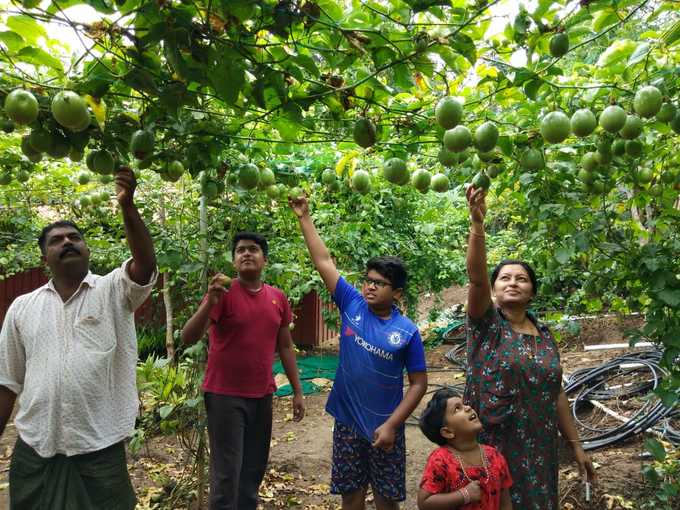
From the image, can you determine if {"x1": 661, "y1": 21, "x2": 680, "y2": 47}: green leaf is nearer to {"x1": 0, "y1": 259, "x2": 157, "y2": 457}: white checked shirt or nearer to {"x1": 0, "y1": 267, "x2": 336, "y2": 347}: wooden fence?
{"x1": 0, "y1": 259, "x2": 157, "y2": 457}: white checked shirt

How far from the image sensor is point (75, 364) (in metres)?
2.08

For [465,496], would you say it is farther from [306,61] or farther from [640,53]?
[640,53]

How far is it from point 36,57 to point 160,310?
327 inches

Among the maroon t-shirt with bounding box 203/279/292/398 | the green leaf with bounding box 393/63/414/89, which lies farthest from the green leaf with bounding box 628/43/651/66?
the maroon t-shirt with bounding box 203/279/292/398

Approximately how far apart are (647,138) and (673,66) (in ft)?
2.38

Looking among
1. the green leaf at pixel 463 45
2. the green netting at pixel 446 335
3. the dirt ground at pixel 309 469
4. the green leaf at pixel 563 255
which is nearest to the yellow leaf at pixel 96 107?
the green leaf at pixel 463 45

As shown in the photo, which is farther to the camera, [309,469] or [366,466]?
[309,469]

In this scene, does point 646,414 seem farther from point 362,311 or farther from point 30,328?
point 30,328

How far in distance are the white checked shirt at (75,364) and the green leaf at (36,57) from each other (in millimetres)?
832

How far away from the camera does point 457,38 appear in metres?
1.64

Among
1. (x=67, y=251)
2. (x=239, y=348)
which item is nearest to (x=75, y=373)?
(x=67, y=251)

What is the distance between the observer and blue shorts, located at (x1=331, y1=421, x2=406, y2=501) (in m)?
2.60

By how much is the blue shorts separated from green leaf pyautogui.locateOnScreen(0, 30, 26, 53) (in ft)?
6.85

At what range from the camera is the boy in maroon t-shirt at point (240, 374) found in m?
2.77
